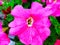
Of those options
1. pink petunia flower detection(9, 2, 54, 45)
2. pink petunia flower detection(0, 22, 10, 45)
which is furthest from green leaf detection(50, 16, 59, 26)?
pink petunia flower detection(0, 22, 10, 45)

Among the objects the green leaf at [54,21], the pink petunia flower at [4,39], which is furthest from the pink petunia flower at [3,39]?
the green leaf at [54,21]

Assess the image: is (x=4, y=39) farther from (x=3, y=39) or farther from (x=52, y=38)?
(x=52, y=38)

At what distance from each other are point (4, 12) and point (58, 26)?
14 centimetres

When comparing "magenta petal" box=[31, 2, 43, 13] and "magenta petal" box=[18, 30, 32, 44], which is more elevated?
"magenta petal" box=[31, 2, 43, 13]

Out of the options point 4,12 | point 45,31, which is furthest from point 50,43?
point 4,12

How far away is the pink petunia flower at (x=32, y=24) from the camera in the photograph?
13.0 inches

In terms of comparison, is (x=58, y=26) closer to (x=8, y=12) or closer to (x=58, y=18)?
(x=58, y=18)

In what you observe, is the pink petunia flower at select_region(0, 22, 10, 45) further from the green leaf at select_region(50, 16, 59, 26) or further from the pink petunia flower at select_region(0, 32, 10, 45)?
the green leaf at select_region(50, 16, 59, 26)

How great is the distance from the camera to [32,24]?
34cm

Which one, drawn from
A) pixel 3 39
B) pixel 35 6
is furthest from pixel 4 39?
pixel 35 6

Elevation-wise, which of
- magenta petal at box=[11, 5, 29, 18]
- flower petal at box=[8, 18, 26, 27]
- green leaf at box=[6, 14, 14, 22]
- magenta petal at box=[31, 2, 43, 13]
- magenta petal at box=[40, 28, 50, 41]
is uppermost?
magenta petal at box=[31, 2, 43, 13]

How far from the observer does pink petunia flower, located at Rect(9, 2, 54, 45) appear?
33 centimetres

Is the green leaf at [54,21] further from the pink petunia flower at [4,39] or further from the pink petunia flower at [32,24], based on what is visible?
the pink petunia flower at [4,39]

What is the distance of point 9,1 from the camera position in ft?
1.21
